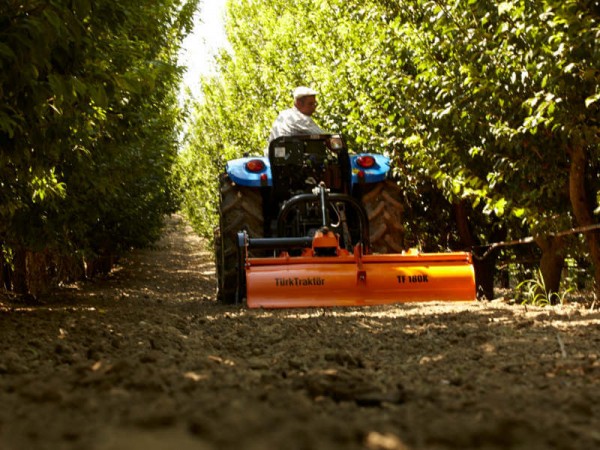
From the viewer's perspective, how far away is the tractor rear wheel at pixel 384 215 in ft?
28.5

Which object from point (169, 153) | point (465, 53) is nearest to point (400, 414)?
point (465, 53)

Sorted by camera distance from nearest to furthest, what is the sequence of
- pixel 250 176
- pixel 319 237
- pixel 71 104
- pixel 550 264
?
pixel 71 104, pixel 319 237, pixel 250 176, pixel 550 264

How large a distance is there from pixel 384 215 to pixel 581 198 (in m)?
2.10

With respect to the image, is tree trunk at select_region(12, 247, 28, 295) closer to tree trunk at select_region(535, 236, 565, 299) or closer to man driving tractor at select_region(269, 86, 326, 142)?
man driving tractor at select_region(269, 86, 326, 142)

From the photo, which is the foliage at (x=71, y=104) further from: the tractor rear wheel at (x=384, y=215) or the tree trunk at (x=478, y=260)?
the tree trunk at (x=478, y=260)

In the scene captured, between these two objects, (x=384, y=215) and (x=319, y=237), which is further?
(x=384, y=215)

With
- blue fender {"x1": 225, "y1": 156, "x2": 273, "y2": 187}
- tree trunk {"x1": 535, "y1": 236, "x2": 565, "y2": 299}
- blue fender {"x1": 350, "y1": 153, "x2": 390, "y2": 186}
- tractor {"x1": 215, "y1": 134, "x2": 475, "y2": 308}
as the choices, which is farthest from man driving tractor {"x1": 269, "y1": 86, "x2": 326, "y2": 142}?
tree trunk {"x1": 535, "y1": 236, "x2": 565, "y2": 299}

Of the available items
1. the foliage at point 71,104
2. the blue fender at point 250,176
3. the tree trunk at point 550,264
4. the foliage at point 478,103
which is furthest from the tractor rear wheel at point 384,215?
the foliage at point 71,104

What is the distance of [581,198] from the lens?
7.20m

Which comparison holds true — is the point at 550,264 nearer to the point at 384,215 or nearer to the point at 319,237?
the point at 384,215

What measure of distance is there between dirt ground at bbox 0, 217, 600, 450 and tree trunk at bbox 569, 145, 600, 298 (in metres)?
1.03

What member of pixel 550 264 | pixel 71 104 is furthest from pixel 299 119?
pixel 71 104

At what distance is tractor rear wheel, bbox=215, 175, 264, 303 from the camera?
8289mm

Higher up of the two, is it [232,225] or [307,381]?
[232,225]
